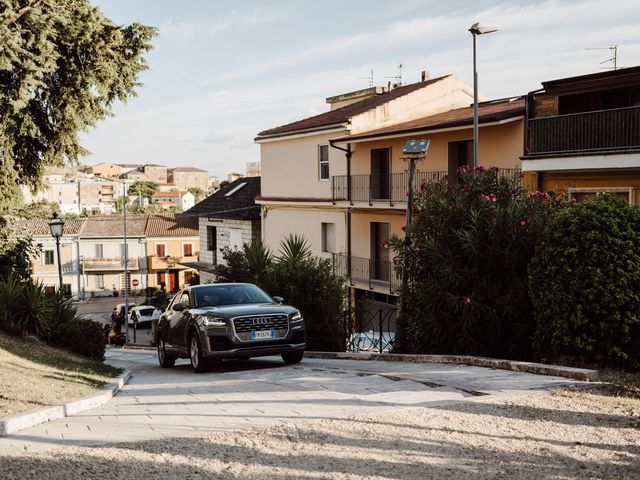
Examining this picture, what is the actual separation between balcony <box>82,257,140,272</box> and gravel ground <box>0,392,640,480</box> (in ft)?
233

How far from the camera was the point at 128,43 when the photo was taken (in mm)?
19219

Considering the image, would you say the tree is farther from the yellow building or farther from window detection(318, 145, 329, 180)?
window detection(318, 145, 329, 180)

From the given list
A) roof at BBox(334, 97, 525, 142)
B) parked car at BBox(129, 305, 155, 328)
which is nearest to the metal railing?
roof at BBox(334, 97, 525, 142)

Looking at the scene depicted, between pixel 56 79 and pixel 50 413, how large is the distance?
45.2 ft

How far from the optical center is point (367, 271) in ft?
97.7

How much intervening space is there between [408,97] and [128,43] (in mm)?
15788

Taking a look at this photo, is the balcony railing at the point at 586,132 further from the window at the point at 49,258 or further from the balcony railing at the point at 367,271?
the window at the point at 49,258

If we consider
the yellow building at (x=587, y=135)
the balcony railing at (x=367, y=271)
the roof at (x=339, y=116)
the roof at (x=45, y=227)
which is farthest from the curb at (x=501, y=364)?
the roof at (x=45, y=227)

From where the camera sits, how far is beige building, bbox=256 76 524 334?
2580cm

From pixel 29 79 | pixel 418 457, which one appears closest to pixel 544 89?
pixel 29 79

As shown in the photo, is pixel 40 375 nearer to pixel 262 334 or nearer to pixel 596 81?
pixel 262 334

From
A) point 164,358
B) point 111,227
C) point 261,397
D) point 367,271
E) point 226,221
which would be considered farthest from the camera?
point 111,227

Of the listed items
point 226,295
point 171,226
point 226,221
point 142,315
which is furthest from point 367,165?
point 171,226

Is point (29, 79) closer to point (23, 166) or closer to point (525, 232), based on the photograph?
point (23, 166)
